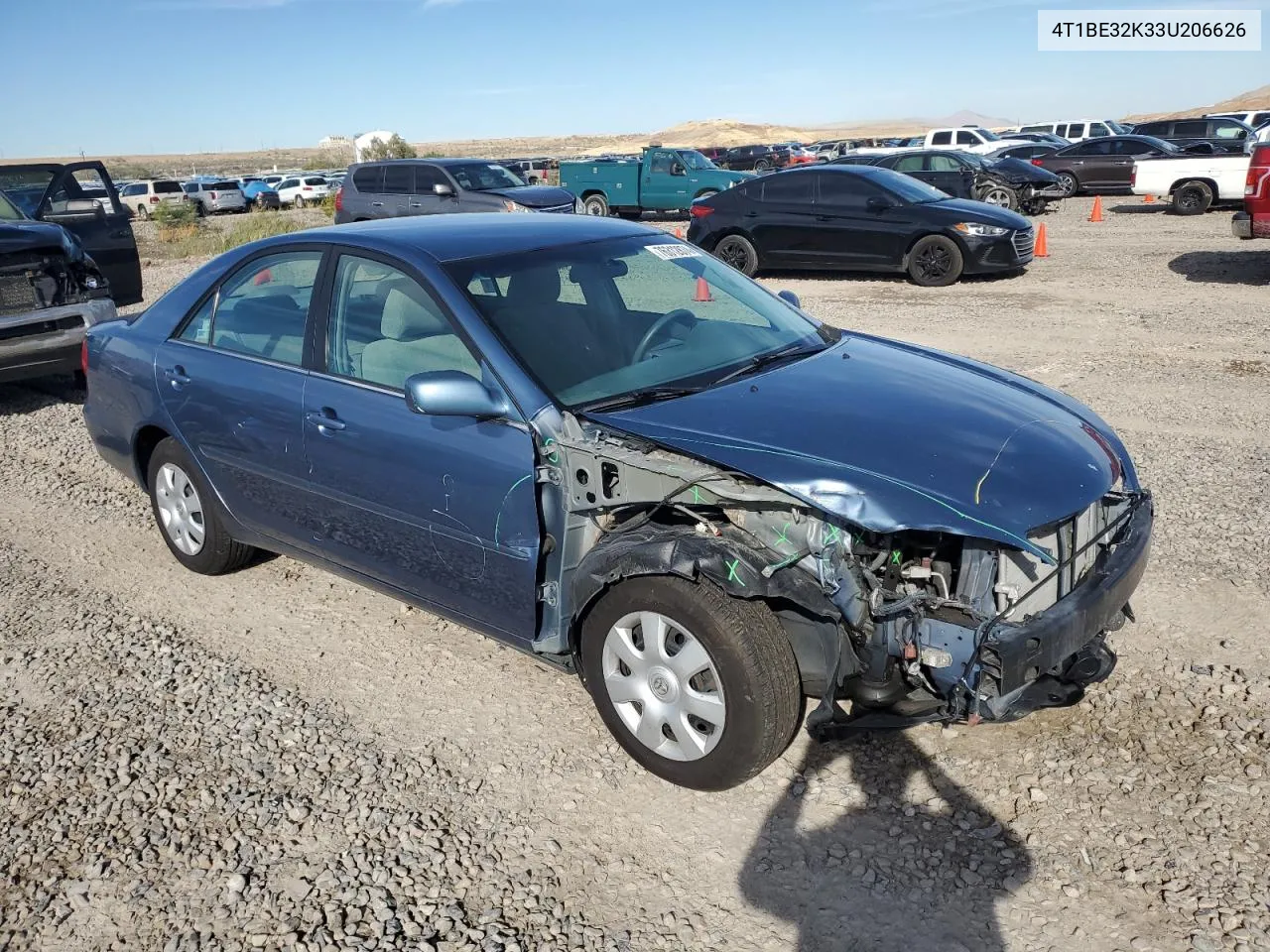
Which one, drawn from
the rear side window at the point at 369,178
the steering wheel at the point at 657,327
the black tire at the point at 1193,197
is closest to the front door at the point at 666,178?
the rear side window at the point at 369,178

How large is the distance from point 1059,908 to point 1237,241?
16.4m

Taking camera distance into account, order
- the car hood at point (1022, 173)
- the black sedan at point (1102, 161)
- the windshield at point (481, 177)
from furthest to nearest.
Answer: the black sedan at point (1102, 161)
the car hood at point (1022, 173)
the windshield at point (481, 177)

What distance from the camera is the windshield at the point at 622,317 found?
384 centimetres

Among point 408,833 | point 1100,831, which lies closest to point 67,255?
point 408,833

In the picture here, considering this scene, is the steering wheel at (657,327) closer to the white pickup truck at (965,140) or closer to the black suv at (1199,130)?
the black suv at (1199,130)

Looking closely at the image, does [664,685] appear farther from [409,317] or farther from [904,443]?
[409,317]

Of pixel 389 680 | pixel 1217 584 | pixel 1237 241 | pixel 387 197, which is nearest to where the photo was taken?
pixel 389 680

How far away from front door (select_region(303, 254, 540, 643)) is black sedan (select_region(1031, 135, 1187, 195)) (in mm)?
23618

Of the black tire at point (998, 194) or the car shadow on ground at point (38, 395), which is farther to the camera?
the black tire at point (998, 194)

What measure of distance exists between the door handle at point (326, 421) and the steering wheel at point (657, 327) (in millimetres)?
1163

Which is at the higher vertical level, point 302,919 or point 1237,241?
point 1237,241

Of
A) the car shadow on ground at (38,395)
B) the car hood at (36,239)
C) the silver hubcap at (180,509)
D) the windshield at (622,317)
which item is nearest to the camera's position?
the windshield at (622,317)

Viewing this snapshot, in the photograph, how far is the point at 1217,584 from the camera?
188 inches

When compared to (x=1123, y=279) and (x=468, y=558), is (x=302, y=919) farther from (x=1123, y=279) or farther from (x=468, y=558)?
(x=1123, y=279)
